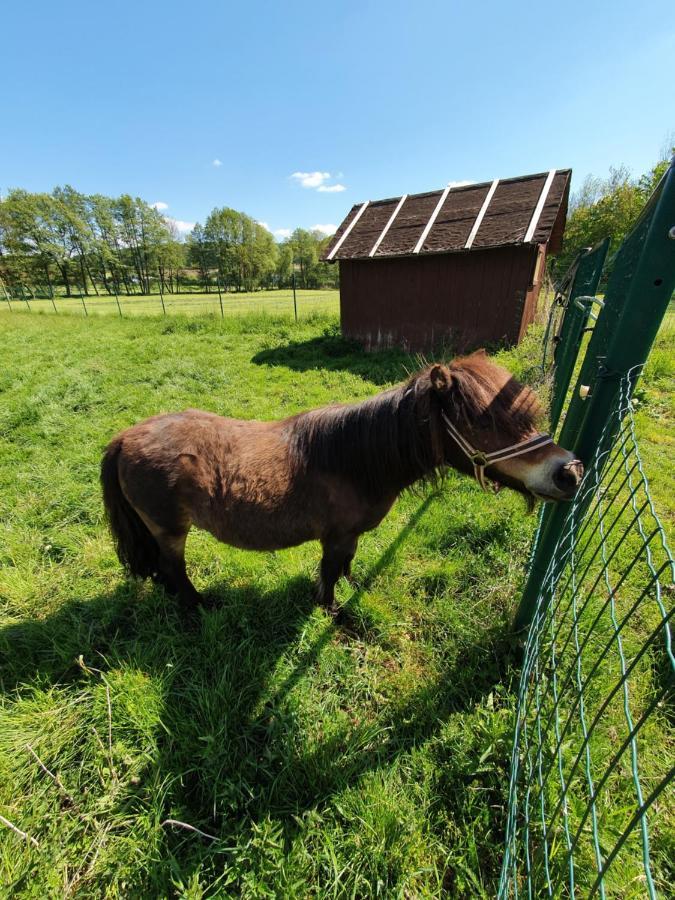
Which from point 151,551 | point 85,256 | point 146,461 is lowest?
point 151,551

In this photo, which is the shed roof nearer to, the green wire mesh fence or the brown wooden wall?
the brown wooden wall

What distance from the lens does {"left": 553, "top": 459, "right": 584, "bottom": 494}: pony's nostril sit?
167cm

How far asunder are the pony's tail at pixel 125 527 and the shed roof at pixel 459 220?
8.69 m

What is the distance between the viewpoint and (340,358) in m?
9.73

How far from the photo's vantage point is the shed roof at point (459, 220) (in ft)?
26.7

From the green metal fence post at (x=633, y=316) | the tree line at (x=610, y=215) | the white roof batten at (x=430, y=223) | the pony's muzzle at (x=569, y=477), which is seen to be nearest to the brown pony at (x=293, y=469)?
the pony's muzzle at (x=569, y=477)

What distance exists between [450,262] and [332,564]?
879 centimetres

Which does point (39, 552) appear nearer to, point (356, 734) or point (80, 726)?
point (80, 726)

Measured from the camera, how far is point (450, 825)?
1.80 meters

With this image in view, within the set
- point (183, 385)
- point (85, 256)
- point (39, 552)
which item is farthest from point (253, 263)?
point (39, 552)

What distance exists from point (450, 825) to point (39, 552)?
3.93m

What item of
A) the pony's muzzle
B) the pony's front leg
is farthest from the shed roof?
the pony's front leg

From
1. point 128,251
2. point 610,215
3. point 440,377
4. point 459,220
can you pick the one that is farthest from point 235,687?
point 128,251

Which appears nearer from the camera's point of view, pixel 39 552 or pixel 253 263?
pixel 39 552
